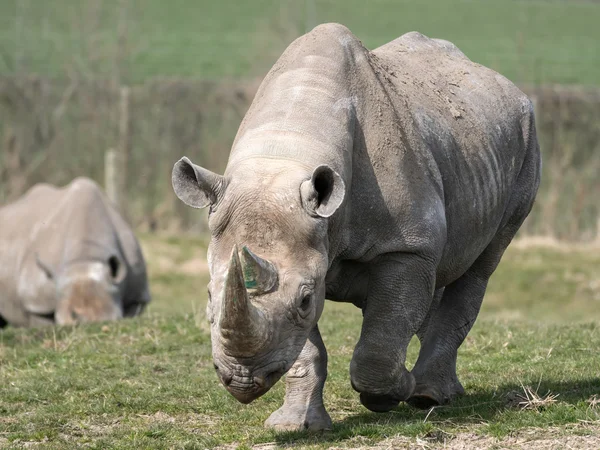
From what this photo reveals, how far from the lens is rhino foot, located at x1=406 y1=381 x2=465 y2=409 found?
6.88 metres

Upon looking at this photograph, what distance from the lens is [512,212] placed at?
26.0ft

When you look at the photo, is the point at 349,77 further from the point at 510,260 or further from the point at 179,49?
the point at 179,49

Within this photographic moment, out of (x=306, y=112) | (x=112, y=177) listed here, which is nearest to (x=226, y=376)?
(x=306, y=112)

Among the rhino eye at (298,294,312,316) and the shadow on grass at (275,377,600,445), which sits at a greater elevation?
the rhino eye at (298,294,312,316)

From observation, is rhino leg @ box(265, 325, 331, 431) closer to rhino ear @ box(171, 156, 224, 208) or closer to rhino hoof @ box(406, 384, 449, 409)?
rhino hoof @ box(406, 384, 449, 409)

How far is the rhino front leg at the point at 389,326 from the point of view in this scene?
6117 mm

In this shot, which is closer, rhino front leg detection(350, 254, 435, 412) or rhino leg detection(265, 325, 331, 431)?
rhino front leg detection(350, 254, 435, 412)

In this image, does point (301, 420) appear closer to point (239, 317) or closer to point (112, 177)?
point (239, 317)

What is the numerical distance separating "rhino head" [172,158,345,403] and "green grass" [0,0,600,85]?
18.9 meters

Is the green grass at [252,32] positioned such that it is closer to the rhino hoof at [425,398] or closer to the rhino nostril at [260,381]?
the rhino hoof at [425,398]

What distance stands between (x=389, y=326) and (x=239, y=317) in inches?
51.9

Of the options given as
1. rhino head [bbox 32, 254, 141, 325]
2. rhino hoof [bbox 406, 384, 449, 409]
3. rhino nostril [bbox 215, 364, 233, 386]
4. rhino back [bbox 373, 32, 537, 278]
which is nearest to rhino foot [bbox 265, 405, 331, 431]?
rhino hoof [bbox 406, 384, 449, 409]

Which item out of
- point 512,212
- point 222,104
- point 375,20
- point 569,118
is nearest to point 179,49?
point 375,20

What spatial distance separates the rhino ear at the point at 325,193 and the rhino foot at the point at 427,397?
72.0 inches
